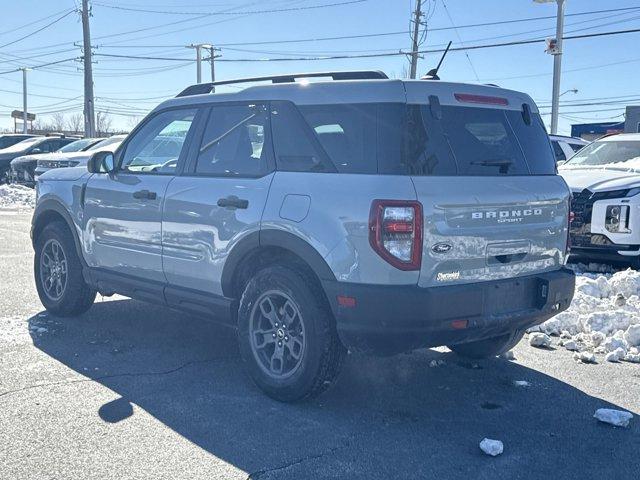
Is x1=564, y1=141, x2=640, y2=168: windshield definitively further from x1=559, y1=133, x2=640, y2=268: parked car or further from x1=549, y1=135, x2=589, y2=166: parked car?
x1=549, y1=135, x2=589, y2=166: parked car

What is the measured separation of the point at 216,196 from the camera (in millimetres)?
5004

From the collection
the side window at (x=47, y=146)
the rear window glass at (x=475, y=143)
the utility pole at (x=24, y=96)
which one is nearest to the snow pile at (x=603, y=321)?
the rear window glass at (x=475, y=143)

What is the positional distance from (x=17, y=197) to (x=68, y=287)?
14.4 metres

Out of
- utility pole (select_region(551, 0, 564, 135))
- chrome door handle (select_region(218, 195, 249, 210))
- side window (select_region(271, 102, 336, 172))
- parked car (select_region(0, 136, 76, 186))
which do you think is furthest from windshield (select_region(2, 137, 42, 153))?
side window (select_region(271, 102, 336, 172))

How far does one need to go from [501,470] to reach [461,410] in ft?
2.91

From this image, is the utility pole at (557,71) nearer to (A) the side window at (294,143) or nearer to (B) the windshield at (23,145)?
(B) the windshield at (23,145)

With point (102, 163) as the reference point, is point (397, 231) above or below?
below

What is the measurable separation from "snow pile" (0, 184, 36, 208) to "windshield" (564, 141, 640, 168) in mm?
12987

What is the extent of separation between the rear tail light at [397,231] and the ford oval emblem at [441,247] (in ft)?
0.35

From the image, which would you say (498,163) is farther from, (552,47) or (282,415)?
(552,47)

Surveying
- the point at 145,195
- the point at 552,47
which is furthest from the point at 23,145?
the point at 145,195

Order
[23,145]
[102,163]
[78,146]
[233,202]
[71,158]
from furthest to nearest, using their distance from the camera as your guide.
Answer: [23,145]
[78,146]
[71,158]
[102,163]
[233,202]

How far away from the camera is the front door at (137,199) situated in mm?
5559

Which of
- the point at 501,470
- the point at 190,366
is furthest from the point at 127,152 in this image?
the point at 501,470
